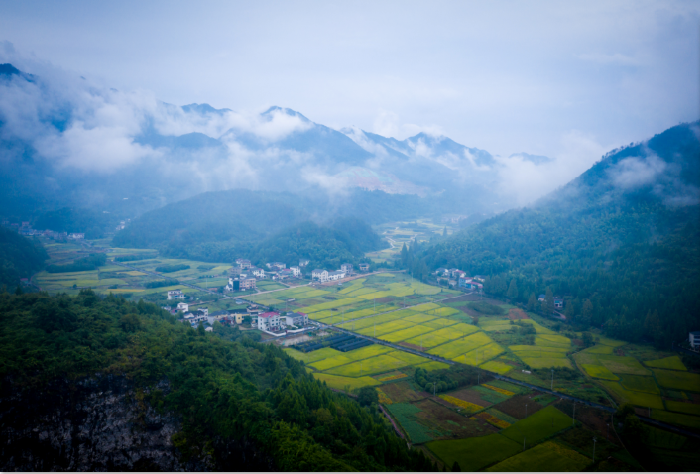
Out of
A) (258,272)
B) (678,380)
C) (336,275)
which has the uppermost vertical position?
(258,272)

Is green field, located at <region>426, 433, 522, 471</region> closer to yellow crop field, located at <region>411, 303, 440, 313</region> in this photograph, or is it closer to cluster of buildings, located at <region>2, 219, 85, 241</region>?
yellow crop field, located at <region>411, 303, 440, 313</region>

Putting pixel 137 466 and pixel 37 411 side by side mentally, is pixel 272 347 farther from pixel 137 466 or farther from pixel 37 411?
pixel 37 411

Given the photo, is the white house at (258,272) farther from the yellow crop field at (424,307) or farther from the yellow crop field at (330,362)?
the yellow crop field at (330,362)

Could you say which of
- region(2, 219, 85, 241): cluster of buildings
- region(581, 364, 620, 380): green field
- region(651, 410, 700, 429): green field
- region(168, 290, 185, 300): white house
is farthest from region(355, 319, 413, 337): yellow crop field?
region(2, 219, 85, 241): cluster of buildings

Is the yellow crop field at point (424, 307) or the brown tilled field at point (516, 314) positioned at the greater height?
the yellow crop field at point (424, 307)

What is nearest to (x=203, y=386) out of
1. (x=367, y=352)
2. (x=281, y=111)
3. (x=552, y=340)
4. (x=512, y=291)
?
(x=367, y=352)

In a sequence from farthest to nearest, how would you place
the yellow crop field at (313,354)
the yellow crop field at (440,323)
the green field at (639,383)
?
the yellow crop field at (440,323) < the yellow crop field at (313,354) < the green field at (639,383)

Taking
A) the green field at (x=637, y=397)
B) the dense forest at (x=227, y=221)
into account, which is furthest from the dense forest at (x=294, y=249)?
the green field at (x=637, y=397)

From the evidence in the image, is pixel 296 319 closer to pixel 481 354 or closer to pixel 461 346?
pixel 461 346
